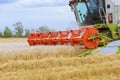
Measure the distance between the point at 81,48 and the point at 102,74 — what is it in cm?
443

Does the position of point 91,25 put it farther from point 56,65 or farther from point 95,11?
point 56,65

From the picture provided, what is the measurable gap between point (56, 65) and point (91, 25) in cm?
438

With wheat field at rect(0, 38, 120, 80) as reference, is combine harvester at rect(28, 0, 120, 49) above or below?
above

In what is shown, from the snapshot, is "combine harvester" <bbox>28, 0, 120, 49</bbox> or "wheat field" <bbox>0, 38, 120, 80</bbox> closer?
"wheat field" <bbox>0, 38, 120, 80</bbox>

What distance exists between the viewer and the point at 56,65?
28.3ft

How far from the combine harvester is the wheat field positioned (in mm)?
523

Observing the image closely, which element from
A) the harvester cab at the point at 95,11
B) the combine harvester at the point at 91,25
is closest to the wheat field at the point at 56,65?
the combine harvester at the point at 91,25

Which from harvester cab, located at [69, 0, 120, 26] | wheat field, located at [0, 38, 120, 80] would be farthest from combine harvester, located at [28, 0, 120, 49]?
wheat field, located at [0, 38, 120, 80]

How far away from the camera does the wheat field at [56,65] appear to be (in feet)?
21.9

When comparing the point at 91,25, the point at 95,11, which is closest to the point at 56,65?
the point at 91,25

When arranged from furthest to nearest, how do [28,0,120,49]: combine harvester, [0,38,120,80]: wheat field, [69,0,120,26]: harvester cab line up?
1. [69,0,120,26]: harvester cab
2. [28,0,120,49]: combine harvester
3. [0,38,120,80]: wheat field

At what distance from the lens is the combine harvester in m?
11.4

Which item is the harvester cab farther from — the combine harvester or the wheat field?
the wheat field

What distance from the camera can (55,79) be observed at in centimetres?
640
